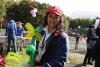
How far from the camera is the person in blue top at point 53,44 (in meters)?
4.05

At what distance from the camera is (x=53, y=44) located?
161 inches

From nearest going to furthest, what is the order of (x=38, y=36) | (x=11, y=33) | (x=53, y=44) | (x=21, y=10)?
(x=53, y=44) < (x=38, y=36) < (x=11, y=33) < (x=21, y=10)

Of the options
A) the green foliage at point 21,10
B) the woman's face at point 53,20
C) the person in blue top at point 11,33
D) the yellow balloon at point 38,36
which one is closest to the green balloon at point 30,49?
the yellow balloon at point 38,36

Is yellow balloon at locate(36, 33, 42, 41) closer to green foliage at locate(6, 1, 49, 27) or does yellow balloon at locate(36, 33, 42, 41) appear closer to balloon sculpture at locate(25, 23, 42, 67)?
balloon sculpture at locate(25, 23, 42, 67)

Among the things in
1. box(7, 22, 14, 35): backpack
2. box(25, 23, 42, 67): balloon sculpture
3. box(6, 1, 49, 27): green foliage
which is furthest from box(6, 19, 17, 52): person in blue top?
box(6, 1, 49, 27): green foliage

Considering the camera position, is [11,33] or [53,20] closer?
[53,20]

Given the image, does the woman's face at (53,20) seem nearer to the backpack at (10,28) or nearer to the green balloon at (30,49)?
the green balloon at (30,49)

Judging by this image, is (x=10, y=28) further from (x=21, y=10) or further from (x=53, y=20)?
(x=21, y=10)

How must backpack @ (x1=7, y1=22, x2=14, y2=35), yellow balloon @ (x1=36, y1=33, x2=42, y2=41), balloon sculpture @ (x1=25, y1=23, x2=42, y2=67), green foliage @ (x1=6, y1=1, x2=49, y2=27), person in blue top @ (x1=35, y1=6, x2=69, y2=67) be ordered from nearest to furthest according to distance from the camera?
1. person in blue top @ (x1=35, y1=6, x2=69, y2=67)
2. balloon sculpture @ (x1=25, y1=23, x2=42, y2=67)
3. yellow balloon @ (x1=36, y1=33, x2=42, y2=41)
4. backpack @ (x1=7, y1=22, x2=14, y2=35)
5. green foliage @ (x1=6, y1=1, x2=49, y2=27)

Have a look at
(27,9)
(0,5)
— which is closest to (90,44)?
(0,5)

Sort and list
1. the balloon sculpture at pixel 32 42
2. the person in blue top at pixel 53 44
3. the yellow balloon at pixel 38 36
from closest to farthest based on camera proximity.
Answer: the person in blue top at pixel 53 44, the balloon sculpture at pixel 32 42, the yellow balloon at pixel 38 36

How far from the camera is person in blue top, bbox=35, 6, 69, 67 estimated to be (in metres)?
4.05

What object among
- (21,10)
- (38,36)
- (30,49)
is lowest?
(30,49)

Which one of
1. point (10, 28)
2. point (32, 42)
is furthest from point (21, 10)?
point (32, 42)
